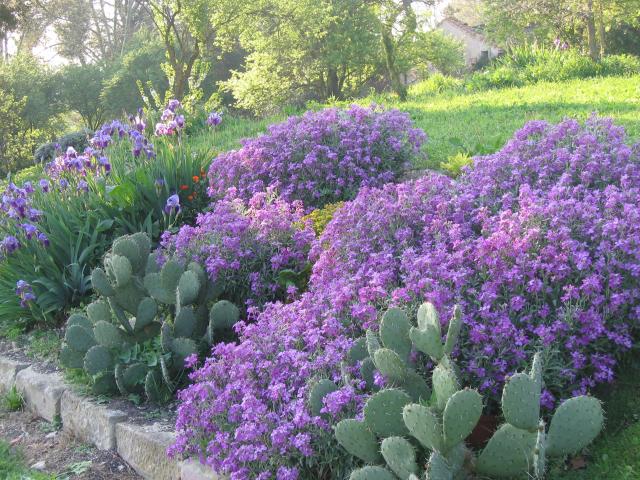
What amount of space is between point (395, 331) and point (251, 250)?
175cm

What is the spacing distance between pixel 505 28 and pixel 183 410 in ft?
58.7

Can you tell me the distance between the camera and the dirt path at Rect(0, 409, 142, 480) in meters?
3.84

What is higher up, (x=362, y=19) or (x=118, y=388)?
(x=362, y=19)

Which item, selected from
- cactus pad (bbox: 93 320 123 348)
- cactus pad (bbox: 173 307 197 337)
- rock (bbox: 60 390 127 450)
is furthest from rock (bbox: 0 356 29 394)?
cactus pad (bbox: 173 307 197 337)

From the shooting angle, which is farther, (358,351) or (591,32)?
(591,32)

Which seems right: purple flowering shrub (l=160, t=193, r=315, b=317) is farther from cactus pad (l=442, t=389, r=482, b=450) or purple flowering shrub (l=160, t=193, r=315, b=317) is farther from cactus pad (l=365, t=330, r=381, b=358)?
cactus pad (l=442, t=389, r=482, b=450)

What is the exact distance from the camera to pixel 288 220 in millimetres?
4582

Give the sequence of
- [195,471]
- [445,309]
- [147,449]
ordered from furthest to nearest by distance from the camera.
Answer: [147,449] → [195,471] → [445,309]

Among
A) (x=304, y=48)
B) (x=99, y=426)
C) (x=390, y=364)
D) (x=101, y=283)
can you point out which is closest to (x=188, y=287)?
(x=101, y=283)

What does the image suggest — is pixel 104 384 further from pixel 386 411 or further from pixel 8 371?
pixel 386 411

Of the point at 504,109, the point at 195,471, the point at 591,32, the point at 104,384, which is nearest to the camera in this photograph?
the point at 195,471

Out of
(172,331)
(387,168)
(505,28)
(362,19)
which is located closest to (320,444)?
(172,331)

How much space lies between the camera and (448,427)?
2.45m

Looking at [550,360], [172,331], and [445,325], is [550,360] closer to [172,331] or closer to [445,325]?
[445,325]
